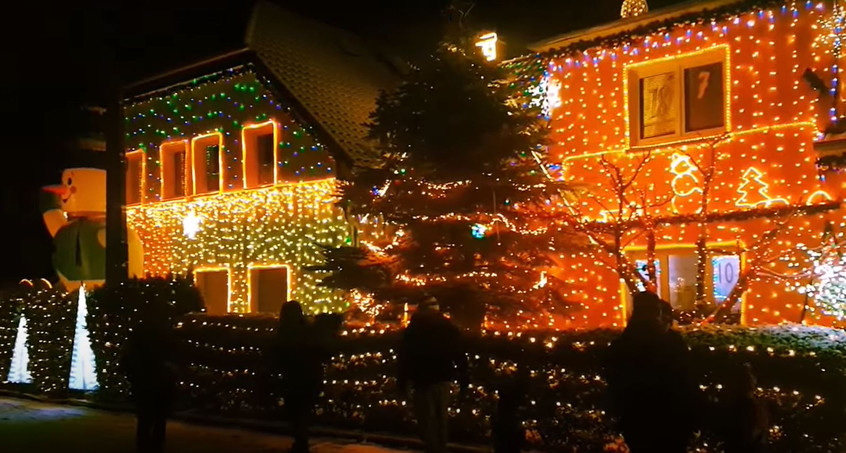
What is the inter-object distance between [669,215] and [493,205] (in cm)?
317

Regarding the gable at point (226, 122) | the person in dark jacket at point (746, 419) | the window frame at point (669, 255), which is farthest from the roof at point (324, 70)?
the person in dark jacket at point (746, 419)

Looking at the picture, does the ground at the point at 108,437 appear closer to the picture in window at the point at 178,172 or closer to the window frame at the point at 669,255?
the window frame at the point at 669,255

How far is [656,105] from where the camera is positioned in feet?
41.8

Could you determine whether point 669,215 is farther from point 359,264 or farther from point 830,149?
point 359,264

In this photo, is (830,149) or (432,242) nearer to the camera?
(830,149)

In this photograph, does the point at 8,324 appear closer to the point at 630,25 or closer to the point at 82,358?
the point at 82,358

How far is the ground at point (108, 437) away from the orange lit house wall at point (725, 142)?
528 centimetres

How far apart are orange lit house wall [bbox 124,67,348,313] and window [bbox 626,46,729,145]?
6349mm

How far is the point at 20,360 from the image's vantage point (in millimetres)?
15555

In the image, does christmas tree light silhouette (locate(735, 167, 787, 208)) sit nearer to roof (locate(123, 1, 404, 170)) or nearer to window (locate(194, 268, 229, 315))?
roof (locate(123, 1, 404, 170))

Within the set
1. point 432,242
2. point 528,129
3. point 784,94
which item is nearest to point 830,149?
point 784,94

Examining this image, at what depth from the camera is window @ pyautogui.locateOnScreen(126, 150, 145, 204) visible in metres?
20.1

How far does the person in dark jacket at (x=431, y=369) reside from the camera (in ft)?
25.3

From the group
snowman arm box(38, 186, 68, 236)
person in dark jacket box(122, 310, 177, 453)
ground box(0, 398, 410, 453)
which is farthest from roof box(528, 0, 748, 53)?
snowman arm box(38, 186, 68, 236)
